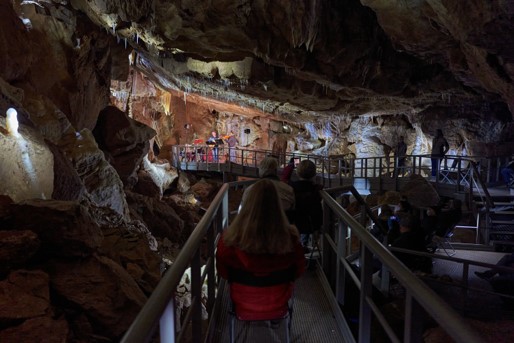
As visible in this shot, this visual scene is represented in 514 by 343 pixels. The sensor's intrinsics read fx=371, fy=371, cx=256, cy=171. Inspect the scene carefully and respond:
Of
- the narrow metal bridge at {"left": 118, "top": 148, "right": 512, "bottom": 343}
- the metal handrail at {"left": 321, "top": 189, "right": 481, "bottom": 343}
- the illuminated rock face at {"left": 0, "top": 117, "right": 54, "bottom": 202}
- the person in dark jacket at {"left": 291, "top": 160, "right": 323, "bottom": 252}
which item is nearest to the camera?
the metal handrail at {"left": 321, "top": 189, "right": 481, "bottom": 343}

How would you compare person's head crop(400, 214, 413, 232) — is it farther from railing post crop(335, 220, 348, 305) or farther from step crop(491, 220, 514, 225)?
step crop(491, 220, 514, 225)

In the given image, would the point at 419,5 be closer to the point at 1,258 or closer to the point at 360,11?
the point at 360,11

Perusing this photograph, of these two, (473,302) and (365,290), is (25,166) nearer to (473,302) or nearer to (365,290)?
(365,290)

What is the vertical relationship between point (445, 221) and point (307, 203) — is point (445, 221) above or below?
below

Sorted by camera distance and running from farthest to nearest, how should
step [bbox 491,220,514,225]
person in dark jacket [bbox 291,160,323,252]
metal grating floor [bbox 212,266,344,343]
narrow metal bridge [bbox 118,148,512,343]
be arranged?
step [bbox 491,220,514,225]
person in dark jacket [bbox 291,160,323,252]
metal grating floor [bbox 212,266,344,343]
narrow metal bridge [bbox 118,148,512,343]

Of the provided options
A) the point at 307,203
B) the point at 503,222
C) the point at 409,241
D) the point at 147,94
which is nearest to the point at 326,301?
the point at 307,203

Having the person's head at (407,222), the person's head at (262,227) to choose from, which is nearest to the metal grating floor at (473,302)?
the person's head at (407,222)

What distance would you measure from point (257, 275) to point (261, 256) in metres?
0.11

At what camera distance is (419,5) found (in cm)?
761

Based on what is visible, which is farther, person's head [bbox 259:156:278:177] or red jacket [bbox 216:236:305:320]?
person's head [bbox 259:156:278:177]

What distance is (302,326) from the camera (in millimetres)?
2801

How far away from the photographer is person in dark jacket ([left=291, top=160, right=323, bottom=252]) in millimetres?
3676

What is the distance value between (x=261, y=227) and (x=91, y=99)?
35.0ft

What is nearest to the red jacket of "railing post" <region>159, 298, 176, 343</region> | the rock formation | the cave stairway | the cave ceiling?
"railing post" <region>159, 298, 176, 343</region>
